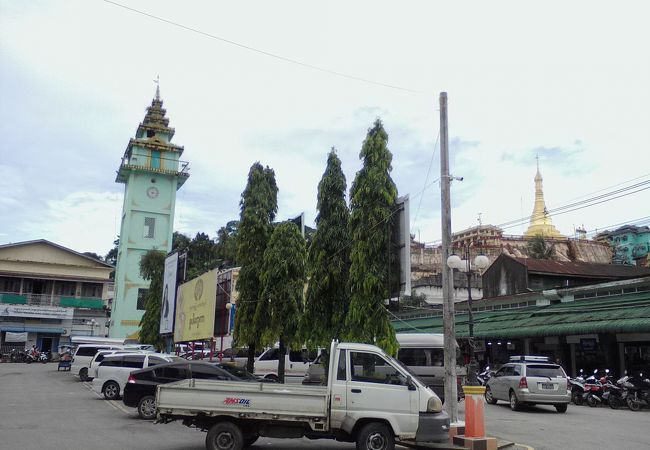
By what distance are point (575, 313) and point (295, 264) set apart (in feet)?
45.9

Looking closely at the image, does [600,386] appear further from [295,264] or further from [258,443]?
[258,443]

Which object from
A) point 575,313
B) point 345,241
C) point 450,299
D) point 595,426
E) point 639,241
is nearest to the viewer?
point 450,299

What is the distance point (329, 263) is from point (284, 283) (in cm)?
414

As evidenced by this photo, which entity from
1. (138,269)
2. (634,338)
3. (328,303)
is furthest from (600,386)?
(138,269)

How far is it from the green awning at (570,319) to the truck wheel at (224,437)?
17.2 metres

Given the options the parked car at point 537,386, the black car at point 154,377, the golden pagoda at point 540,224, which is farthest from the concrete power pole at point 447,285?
the golden pagoda at point 540,224

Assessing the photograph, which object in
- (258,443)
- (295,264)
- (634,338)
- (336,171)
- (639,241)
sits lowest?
(258,443)

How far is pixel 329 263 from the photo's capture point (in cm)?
1822

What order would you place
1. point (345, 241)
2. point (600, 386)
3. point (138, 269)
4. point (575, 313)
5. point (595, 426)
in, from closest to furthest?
point (595, 426) → point (345, 241) → point (600, 386) → point (575, 313) → point (138, 269)

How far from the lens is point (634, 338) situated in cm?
2491

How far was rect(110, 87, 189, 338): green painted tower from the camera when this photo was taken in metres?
56.2

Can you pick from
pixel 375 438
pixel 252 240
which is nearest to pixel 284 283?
pixel 252 240

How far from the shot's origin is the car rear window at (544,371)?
1891 centimetres

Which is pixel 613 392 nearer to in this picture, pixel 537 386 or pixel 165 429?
pixel 537 386
